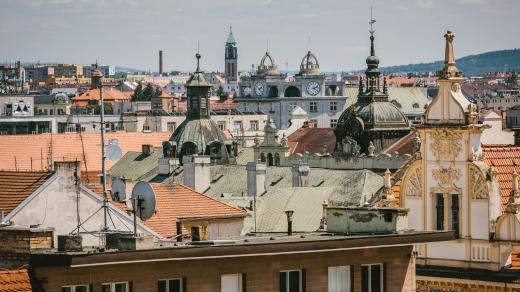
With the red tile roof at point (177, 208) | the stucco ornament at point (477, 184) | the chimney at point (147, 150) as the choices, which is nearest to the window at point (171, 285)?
the red tile roof at point (177, 208)

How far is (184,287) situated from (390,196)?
18.7 meters

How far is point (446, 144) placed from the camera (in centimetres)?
4391

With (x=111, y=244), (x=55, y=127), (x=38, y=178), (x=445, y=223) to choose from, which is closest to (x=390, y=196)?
(x=445, y=223)

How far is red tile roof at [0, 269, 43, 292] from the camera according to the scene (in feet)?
80.8

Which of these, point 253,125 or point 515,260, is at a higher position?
point 253,125

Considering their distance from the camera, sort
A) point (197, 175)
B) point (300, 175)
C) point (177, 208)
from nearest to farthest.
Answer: point (177, 208) → point (300, 175) → point (197, 175)

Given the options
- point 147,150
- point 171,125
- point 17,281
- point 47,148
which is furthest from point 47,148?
point 17,281

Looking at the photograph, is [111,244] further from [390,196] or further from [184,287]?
[390,196]

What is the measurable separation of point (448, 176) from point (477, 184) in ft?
3.10

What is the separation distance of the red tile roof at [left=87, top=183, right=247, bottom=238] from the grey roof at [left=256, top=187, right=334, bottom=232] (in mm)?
15407

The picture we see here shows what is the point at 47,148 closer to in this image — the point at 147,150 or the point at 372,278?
the point at 147,150

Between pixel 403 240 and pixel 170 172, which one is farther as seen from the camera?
pixel 170 172

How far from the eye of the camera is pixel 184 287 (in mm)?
26516

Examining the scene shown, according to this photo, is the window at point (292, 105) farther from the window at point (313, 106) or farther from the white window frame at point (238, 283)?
the white window frame at point (238, 283)
